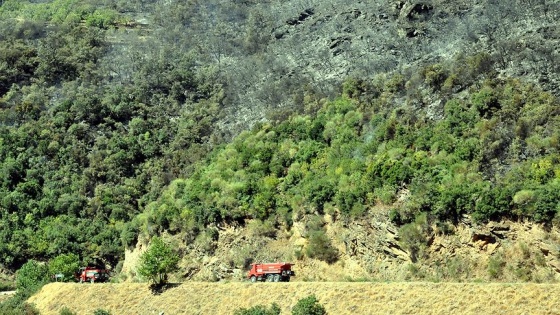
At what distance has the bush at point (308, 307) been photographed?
33.2 metres

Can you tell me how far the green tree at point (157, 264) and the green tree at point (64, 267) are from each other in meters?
10.1

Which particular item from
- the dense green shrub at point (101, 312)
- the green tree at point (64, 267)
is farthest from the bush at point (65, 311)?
the green tree at point (64, 267)

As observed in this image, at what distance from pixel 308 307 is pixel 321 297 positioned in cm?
168

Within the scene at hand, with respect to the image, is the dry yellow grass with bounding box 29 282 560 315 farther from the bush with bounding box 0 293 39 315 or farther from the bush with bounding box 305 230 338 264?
the bush with bounding box 305 230 338 264

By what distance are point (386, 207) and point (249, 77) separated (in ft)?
110

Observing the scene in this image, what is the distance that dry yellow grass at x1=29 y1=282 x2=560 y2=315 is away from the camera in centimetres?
2967

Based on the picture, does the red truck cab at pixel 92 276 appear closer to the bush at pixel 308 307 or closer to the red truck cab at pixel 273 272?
the red truck cab at pixel 273 272

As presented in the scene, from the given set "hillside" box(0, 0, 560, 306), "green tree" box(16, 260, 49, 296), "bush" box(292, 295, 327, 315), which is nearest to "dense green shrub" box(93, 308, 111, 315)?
"green tree" box(16, 260, 49, 296)

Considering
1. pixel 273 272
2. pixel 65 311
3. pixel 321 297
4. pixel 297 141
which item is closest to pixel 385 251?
pixel 273 272

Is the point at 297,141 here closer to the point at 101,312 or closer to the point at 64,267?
the point at 64,267

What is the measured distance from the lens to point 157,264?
4275 centimetres

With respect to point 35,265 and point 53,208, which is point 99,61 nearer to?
point 53,208

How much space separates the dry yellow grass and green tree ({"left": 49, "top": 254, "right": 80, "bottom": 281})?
3.67 m

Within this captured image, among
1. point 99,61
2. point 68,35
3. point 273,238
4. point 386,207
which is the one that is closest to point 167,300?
point 273,238
